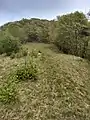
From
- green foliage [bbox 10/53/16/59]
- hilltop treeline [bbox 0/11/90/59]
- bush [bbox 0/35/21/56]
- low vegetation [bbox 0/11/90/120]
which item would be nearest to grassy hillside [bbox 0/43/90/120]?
low vegetation [bbox 0/11/90/120]

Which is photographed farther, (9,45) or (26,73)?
(9,45)

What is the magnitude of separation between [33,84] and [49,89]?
71 cm

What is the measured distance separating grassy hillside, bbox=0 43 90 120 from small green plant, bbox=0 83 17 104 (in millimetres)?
188

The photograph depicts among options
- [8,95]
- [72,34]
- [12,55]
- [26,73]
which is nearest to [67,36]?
[72,34]

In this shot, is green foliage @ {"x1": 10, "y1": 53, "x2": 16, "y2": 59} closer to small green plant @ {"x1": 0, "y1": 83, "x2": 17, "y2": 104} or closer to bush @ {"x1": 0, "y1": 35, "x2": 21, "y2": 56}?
bush @ {"x1": 0, "y1": 35, "x2": 21, "y2": 56}

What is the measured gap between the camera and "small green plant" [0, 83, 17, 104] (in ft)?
30.7

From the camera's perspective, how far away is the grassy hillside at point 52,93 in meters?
8.77

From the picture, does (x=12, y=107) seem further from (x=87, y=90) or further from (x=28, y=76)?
(x=87, y=90)

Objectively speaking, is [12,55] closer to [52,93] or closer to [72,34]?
[72,34]

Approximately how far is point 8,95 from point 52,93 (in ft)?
5.65

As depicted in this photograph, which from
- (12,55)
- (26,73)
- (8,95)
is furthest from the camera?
(12,55)

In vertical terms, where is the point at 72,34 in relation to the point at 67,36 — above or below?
above

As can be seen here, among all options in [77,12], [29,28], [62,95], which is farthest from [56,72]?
[29,28]

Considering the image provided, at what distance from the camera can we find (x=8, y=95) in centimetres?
948
